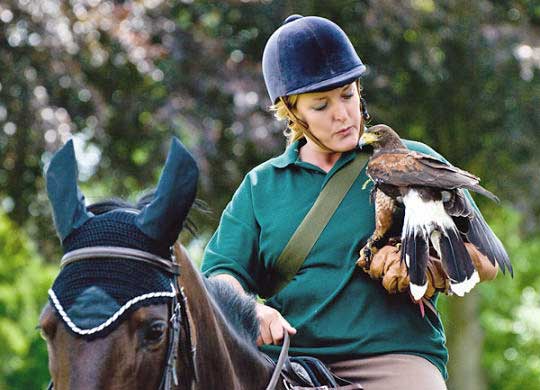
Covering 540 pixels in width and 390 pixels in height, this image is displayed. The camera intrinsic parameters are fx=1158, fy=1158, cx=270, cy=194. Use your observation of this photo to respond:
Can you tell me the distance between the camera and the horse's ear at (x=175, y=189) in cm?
332

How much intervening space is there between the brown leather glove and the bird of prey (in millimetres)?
39

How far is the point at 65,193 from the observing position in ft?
11.2

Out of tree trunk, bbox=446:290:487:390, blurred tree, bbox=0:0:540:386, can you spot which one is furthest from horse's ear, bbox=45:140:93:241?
tree trunk, bbox=446:290:487:390

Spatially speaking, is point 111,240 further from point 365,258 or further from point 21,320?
point 21,320

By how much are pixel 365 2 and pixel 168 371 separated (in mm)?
9118

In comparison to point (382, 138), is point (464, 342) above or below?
below

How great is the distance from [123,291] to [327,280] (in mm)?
1360

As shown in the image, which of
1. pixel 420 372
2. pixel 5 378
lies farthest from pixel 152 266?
pixel 5 378

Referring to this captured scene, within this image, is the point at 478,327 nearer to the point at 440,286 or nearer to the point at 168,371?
the point at 440,286

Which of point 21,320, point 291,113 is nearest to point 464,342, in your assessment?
point 21,320

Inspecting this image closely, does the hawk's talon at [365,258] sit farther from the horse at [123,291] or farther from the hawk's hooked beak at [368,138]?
the horse at [123,291]

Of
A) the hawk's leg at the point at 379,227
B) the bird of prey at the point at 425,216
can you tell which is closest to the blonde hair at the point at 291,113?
the bird of prey at the point at 425,216

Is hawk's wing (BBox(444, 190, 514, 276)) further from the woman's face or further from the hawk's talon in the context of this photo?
the woman's face

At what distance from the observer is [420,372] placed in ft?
14.6
